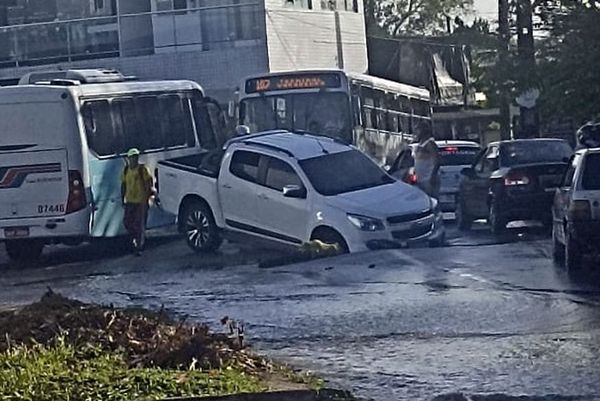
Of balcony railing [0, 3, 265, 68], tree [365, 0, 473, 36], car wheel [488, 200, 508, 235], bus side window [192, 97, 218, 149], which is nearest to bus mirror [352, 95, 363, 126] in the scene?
bus side window [192, 97, 218, 149]

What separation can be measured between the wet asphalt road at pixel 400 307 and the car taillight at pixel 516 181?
90 cm

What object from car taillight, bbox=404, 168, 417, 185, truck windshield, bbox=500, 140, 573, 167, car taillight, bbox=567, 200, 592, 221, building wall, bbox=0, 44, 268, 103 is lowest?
car taillight, bbox=404, 168, 417, 185

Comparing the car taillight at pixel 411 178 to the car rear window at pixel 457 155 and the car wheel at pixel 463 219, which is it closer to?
the car wheel at pixel 463 219

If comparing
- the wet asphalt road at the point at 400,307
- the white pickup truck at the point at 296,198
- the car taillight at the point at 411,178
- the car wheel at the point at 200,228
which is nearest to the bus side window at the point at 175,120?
the white pickup truck at the point at 296,198

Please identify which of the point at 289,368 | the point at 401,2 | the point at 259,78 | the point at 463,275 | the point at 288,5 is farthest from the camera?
the point at 401,2

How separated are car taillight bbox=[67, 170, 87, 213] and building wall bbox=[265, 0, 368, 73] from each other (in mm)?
16645

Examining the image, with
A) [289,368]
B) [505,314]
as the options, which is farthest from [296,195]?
[289,368]

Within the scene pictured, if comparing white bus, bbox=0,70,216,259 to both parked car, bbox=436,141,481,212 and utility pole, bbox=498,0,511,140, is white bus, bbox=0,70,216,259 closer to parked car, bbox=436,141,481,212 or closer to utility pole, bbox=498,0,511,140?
parked car, bbox=436,141,481,212

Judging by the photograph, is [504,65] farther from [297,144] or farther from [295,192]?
[295,192]

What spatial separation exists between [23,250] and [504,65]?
37.4 feet

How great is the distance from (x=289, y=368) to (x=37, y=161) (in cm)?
1312

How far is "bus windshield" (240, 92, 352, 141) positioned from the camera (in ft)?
87.5

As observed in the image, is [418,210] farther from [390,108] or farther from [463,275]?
[390,108]

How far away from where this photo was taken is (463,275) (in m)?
16.8
